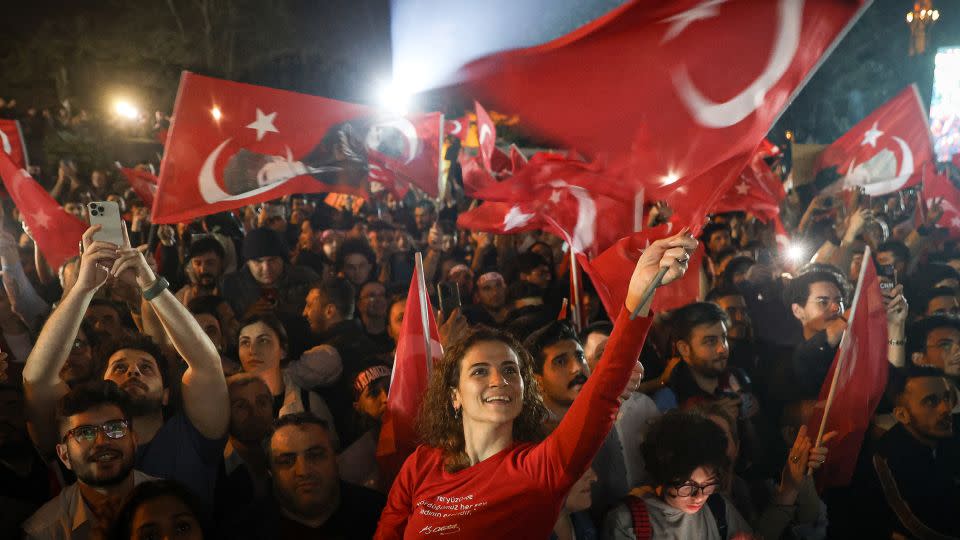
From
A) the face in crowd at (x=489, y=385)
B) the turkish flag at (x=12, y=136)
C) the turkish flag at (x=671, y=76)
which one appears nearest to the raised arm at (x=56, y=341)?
the face in crowd at (x=489, y=385)

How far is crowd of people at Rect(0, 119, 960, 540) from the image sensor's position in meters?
2.48

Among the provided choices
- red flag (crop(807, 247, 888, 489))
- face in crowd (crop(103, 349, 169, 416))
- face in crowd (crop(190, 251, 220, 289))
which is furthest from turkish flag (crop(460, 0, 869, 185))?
face in crowd (crop(190, 251, 220, 289))

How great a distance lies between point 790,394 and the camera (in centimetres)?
412

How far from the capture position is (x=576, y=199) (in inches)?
178

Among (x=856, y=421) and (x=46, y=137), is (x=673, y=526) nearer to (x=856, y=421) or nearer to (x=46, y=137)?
(x=856, y=421)

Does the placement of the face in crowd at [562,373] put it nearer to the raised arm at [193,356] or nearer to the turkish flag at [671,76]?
the turkish flag at [671,76]

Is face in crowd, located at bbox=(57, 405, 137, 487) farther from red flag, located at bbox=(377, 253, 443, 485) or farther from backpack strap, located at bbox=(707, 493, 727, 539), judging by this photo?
backpack strap, located at bbox=(707, 493, 727, 539)

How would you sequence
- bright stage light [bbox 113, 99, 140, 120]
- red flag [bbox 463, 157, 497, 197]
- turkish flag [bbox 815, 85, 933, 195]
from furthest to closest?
bright stage light [bbox 113, 99, 140, 120]
red flag [bbox 463, 157, 497, 197]
turkish flag [bbox 815, 85, 933, 195]

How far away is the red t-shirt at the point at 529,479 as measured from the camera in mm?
2141

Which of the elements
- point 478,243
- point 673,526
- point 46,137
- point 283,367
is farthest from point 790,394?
point 46,137

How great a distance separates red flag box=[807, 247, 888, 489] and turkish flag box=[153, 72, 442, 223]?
3913 mm

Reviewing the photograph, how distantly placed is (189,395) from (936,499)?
3.57 m

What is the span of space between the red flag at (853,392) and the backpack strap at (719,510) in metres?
0.87

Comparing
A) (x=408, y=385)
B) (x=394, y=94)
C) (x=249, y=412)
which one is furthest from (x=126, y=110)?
(x=408, y=385)
